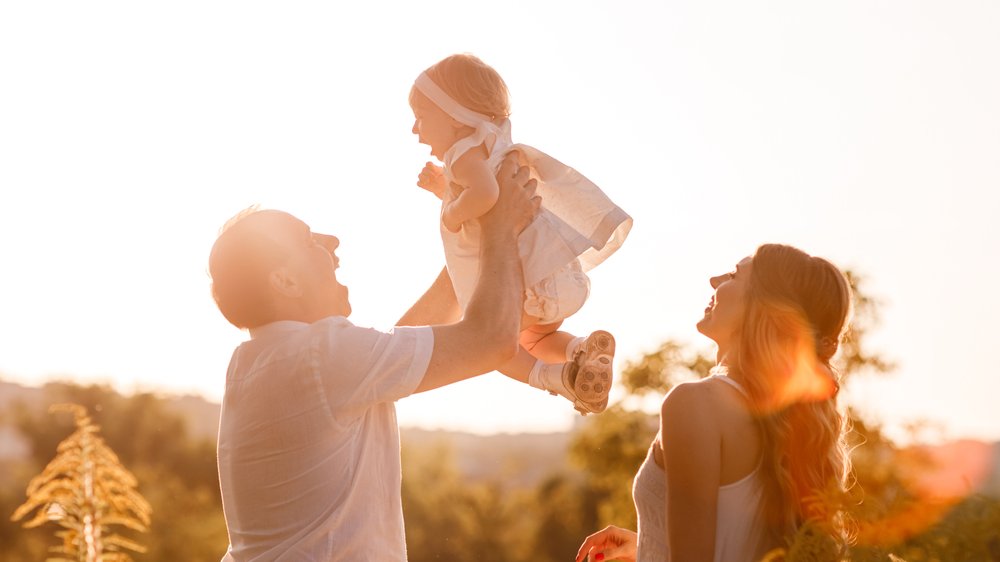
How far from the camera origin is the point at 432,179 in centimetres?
425

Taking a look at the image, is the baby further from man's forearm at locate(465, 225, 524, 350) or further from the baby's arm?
man's forearm at locate(465, 225, 524, 350)

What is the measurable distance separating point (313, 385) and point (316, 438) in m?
0.15

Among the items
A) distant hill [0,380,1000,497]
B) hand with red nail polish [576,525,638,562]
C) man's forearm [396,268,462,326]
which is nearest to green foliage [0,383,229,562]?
distant hill [0,380,1000,497]

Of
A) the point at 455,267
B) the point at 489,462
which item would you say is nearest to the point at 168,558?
the point at 489,462

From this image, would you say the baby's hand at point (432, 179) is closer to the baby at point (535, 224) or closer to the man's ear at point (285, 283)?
the baby at point (535, 224)

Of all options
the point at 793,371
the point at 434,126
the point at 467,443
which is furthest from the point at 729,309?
the point at 467,443

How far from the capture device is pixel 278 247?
3.37 metres

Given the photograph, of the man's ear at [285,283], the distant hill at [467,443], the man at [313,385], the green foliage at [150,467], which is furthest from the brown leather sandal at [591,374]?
the distant hill at [467,443]

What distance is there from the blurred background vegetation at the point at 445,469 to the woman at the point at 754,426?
40.6ft

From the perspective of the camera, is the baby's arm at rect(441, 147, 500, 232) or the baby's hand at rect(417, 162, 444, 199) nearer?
the baby's arm at rect(441, 147, 500, 232)

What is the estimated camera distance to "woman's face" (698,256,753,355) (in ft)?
11.2

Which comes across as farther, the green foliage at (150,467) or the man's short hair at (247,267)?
the green foliage at (150,467)

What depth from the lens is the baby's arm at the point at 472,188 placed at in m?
3.76

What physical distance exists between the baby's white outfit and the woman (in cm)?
73
